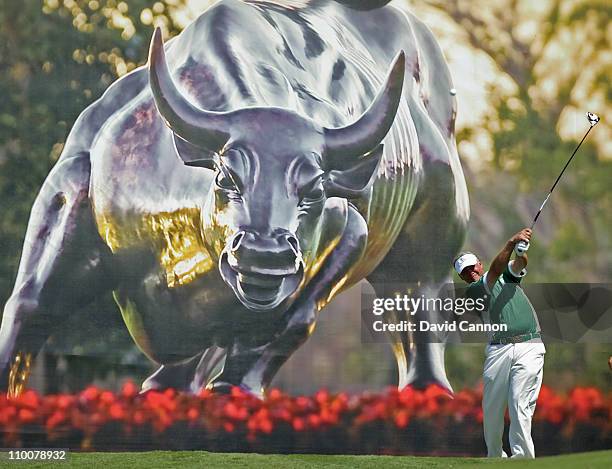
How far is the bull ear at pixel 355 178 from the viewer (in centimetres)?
665

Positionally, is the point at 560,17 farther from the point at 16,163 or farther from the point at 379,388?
the point at 16,163

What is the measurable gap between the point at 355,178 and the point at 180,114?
1183mm

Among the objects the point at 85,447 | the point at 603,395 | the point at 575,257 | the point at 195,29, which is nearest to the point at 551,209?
the point at 575,257

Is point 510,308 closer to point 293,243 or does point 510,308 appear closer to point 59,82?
point 293,243

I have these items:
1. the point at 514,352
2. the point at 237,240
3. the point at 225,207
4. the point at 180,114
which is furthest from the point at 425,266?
the point at 180,114

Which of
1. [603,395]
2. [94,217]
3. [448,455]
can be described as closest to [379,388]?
[448,455]

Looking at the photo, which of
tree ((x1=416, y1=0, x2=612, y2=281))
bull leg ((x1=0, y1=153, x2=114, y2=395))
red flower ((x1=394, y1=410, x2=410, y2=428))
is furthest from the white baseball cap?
bull leg ((x1=0, y1=153, x2=114, y2=395))

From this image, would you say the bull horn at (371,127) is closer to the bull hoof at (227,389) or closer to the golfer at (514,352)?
the golfer at (514,352)

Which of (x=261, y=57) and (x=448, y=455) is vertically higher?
(x=261, y=57)

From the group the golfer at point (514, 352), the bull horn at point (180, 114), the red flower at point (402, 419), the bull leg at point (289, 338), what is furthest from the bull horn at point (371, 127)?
the red flower at point (402, 419)

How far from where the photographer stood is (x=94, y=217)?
21.9 ft

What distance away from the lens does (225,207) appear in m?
6.54

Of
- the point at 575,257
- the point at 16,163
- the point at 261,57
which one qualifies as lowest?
the point at 575,257

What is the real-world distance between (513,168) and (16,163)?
3249 millimetres
